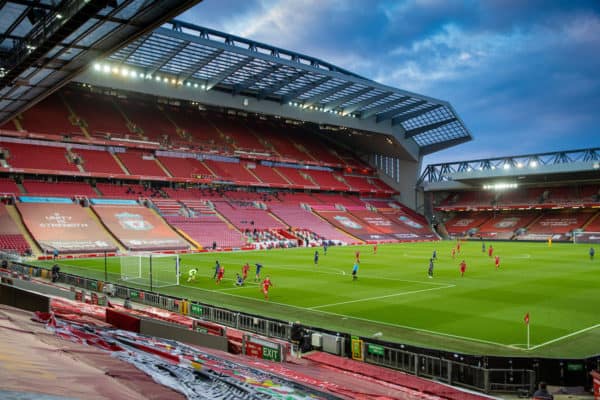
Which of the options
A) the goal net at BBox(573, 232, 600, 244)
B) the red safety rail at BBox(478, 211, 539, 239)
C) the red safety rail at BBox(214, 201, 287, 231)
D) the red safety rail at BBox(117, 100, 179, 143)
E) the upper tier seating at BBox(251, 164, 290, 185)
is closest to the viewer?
the red safety rail at BBox(214, 201, 287, 231)

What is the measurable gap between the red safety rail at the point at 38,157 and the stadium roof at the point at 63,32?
41110 mm

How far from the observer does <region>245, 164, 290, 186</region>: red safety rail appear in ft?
263

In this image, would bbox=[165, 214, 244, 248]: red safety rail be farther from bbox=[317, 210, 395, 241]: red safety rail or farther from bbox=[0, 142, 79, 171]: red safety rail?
bbox=[317, 210, 395, 241]: red safety rail

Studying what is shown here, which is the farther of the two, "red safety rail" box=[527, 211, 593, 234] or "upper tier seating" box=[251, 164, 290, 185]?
"upper tier seating" box=[251, 164, 290, 185]

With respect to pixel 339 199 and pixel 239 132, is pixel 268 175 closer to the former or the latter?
pixel 239 132

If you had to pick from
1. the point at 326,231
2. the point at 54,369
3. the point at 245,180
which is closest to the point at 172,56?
the point at 245,180

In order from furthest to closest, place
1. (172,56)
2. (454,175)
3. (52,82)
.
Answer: (454,175), (172,56), (52,82)

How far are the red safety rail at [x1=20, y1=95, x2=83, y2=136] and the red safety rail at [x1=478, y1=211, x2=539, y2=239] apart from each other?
2620 inches

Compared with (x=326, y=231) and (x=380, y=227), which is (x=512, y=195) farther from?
(x=326, y=231)

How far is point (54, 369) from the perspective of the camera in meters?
4.43

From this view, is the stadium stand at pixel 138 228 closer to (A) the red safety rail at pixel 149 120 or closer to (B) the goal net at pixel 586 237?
(A) the red safety rail at pixel 149 120

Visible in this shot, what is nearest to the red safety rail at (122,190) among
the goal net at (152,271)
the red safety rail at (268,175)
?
the red safety rail at (268,175)

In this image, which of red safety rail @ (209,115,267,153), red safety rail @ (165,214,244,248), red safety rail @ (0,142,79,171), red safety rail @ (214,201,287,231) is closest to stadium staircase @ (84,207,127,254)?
red safety rail @ (0,142,79,171)

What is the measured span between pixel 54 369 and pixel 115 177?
211ft
